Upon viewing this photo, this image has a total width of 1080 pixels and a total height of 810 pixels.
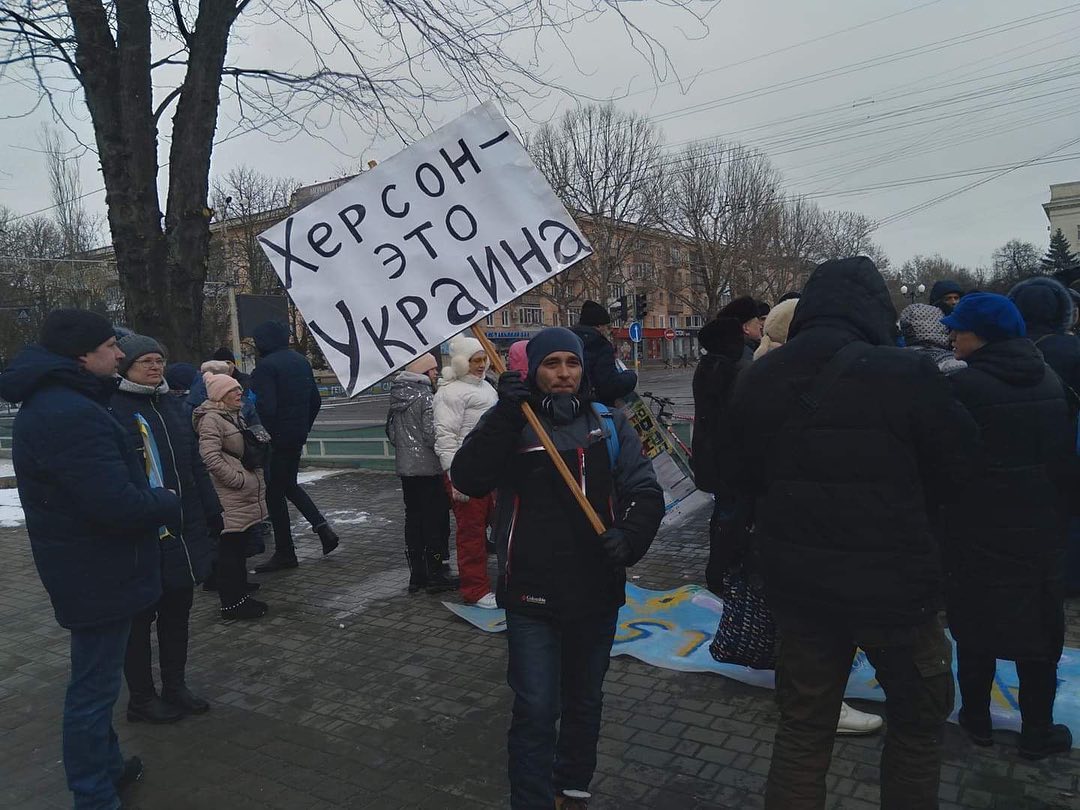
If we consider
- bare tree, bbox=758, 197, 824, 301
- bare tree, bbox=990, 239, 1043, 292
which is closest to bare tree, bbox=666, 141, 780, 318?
bare tree, bbox=758, 197, 824, 301

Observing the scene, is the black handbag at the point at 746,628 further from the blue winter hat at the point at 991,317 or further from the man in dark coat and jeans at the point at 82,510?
the man in dark coat and jeans at the point at 82,510

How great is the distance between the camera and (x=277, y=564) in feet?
22.4

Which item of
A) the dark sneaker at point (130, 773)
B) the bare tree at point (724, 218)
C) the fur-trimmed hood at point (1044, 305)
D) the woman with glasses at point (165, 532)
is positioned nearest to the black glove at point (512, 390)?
the woman with glasses at point (165, 532)

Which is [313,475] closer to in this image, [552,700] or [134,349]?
[134,349]

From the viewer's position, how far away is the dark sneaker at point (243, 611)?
556cm

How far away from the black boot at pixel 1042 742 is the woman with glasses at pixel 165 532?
381 centimetres

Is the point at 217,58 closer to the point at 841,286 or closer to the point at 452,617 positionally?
the point at 452,617

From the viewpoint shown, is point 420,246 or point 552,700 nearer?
point 552,700

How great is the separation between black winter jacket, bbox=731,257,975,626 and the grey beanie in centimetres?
296

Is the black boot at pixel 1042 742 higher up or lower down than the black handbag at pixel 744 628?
lower down

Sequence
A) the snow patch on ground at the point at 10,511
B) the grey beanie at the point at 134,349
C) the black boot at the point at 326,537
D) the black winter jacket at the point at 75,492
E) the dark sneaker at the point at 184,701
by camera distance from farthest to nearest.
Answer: the snow patch on ground at the point at 10,511, the black boot at the point at 326,537, the dark sneaker at the point at 184,701, the grey beanie at the point at 134,349, the black winter jacket at the point at 75,492

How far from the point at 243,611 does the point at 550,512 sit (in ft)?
12.0

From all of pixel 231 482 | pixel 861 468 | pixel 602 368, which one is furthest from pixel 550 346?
pixel 231 482

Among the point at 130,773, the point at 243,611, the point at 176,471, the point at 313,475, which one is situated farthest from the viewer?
the point at 313,475
